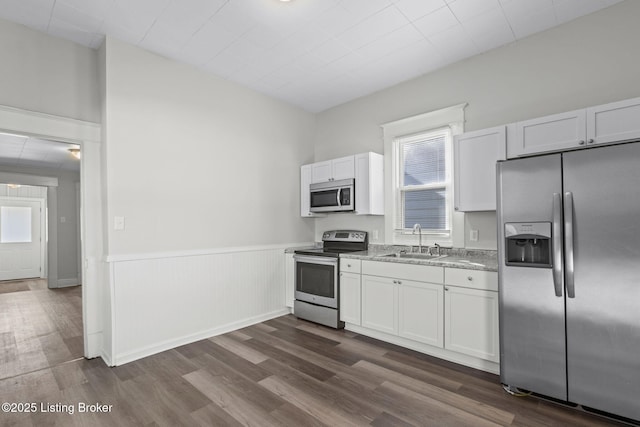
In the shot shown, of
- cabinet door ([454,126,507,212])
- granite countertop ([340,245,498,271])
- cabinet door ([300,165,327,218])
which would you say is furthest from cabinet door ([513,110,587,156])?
cabinet door ([300,165,327,218])

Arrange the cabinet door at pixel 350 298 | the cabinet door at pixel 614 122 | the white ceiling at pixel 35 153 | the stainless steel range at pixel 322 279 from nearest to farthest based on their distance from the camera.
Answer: the cabinet door at pixel 614 122 → the cabinet door at pixel 350 298 → the stainless steel range at pixel 322 279 → the white ceiling at pixel 35 153

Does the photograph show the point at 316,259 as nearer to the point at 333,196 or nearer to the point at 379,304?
Result: the point at 333,196

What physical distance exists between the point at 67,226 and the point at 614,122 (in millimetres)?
9259

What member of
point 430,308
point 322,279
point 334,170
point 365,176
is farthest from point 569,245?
point 334,170

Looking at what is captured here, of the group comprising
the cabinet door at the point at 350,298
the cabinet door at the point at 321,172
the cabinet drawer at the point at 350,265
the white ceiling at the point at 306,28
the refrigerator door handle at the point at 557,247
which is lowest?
the cabinet door at the point at 350,298

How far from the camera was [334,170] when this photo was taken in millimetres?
4215

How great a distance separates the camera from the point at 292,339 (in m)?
3.45

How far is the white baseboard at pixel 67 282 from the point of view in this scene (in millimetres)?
6957

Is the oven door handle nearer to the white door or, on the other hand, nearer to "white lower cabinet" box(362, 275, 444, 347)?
"white lower cabinet" box(362, 275, 444, 347)

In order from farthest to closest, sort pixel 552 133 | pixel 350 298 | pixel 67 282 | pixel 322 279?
pixel 67 282 → pixel 322 279 → pixel 350 298 → pixel 552 133

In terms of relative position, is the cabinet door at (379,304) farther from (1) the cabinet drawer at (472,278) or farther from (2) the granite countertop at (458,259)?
(1) the cabinet drawer at (472,278)

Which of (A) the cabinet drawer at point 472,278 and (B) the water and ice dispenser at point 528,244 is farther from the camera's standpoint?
(A) the cabinet drawer at point 472,278

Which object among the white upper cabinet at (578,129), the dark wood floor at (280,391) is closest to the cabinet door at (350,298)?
the dark wood floor at (280,391)

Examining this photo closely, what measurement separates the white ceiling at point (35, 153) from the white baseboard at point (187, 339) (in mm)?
3438
